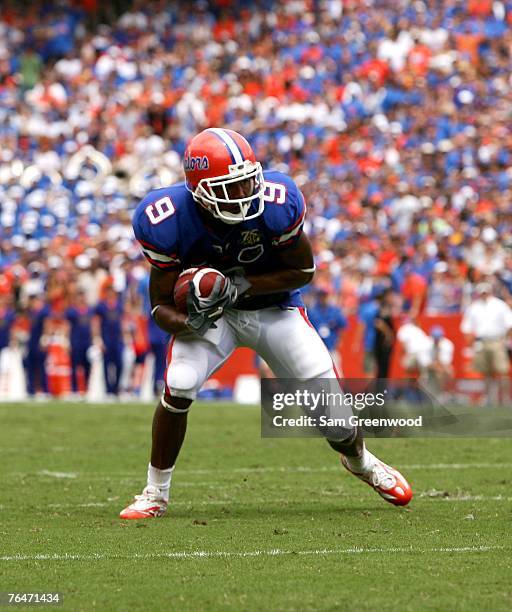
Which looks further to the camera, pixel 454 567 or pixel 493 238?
pixel 493 238

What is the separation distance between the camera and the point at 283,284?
19.4ft

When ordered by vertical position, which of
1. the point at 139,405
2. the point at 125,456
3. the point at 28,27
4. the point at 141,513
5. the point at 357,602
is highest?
the point at 28,27

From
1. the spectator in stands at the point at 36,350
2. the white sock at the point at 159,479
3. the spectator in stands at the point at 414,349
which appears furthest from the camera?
the spectator in stands at the point at 36,350

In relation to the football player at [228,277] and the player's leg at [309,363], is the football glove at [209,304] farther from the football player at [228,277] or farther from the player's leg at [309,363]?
the player's leg at [309,363]

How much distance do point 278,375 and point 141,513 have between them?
0.89 metres

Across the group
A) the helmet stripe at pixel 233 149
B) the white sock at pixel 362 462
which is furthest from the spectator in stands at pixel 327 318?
the helmet stripe at pixel 233 149

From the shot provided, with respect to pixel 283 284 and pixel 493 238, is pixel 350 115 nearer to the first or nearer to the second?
pixel 493 238

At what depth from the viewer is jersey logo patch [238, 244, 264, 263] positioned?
5.85 metres

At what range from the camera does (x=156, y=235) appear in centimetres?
571

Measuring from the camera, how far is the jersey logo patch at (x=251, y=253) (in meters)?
5.85

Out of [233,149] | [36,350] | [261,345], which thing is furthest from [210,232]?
[36,350]

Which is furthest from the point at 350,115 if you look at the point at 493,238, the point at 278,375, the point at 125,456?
the point at 278,375

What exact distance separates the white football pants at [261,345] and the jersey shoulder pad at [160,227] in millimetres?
377

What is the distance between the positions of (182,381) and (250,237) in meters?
0.69
